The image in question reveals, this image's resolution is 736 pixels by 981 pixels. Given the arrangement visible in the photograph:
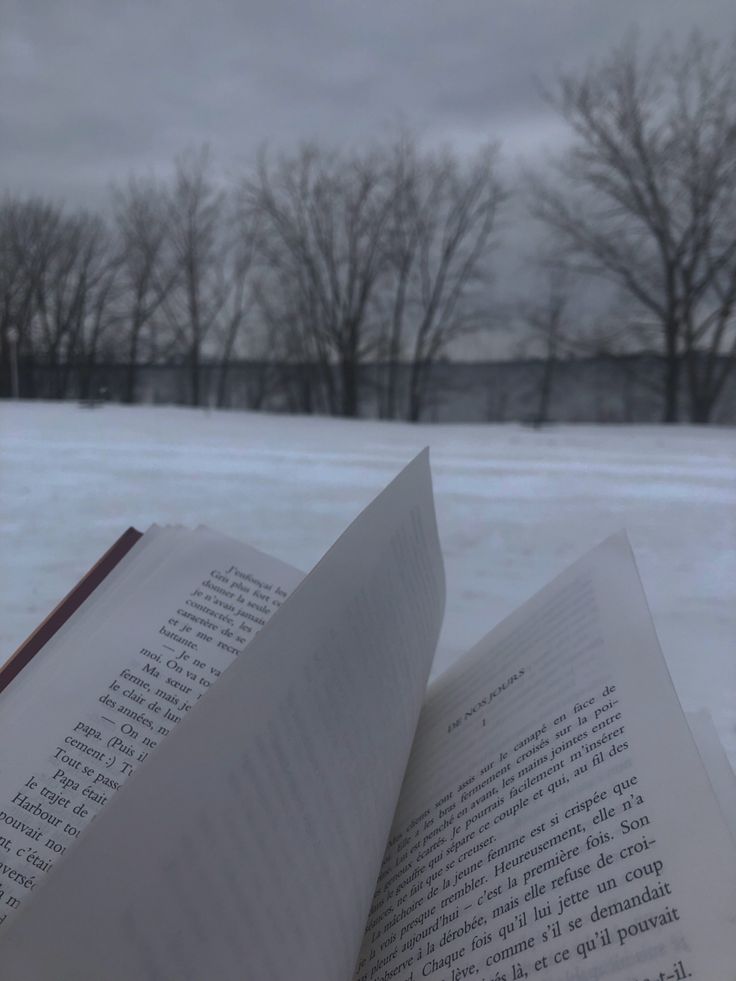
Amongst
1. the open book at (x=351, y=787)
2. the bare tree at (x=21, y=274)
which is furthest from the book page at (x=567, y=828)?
the bare tree at (x=21, y=274)

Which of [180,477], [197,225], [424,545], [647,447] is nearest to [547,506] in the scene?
[180,477]

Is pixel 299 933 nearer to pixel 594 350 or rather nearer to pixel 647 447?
pixel 647 447

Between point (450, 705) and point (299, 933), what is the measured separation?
169mm

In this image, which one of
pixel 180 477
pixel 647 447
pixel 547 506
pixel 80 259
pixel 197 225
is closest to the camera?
pixel 547 506

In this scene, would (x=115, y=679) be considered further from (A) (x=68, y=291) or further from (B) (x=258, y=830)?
(A) (x=68, y=291)

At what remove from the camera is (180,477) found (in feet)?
4.97

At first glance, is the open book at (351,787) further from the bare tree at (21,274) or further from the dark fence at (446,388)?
the dark fence at (446,388)

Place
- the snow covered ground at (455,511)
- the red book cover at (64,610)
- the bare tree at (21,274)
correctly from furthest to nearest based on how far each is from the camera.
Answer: the bare tree at (21,274), the snow covered ground at (455,511), the red book cover at (64,610)

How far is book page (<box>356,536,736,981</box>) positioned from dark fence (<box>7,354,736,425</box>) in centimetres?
722

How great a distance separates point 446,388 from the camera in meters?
8.35

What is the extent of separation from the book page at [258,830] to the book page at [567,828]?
3 centimetres

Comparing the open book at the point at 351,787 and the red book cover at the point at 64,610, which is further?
the red book cover at the point at 64,610

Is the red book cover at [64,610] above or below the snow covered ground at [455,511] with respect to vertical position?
above

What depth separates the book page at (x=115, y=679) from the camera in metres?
0.25
